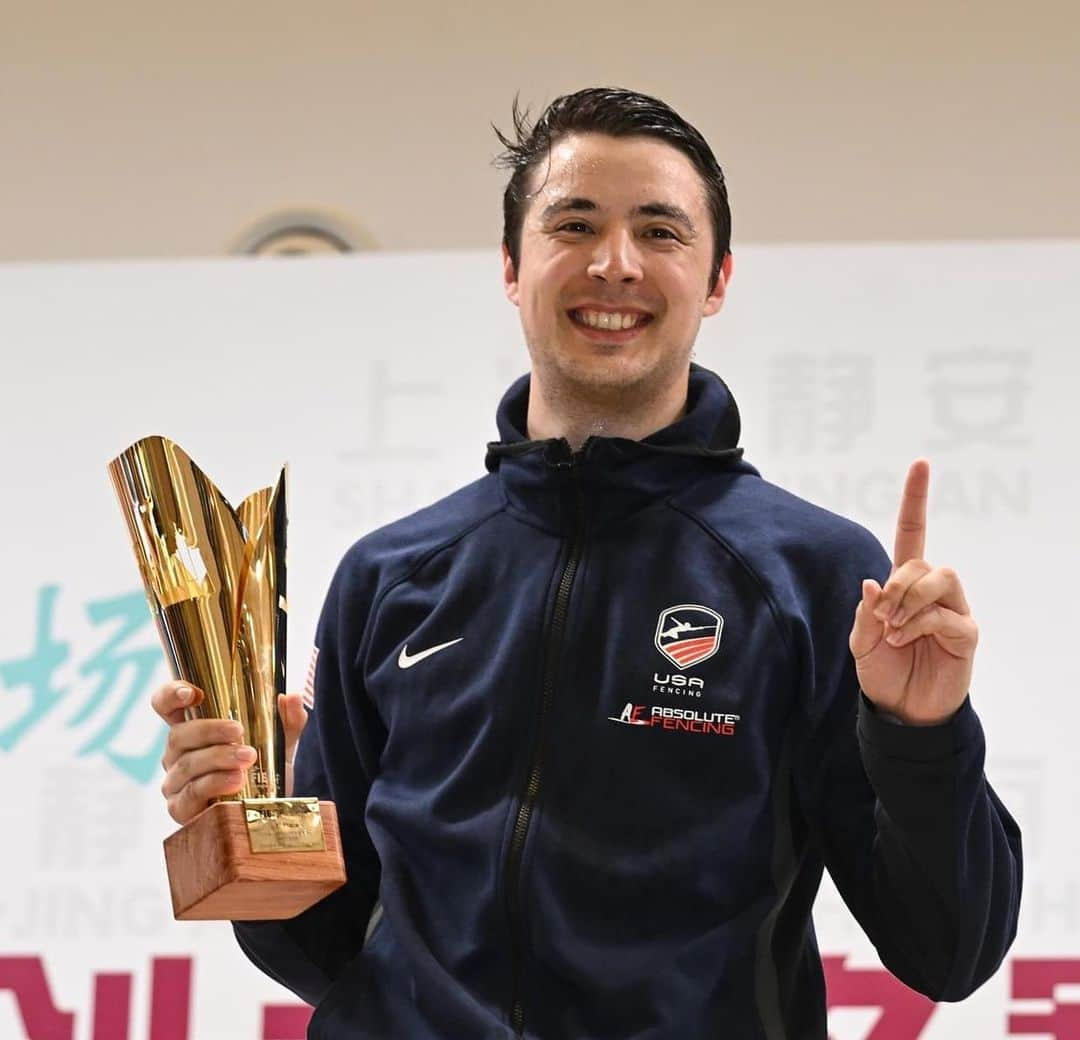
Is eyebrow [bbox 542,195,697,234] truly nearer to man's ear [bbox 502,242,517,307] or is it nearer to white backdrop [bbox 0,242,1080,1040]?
man's ear [bbox 502,242,517,307]

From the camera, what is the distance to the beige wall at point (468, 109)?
9.43 ft

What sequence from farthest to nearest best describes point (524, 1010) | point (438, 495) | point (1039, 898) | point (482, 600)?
point (438, 495)
point (1039, 898)
point (482, 600)
point (524, 1010)

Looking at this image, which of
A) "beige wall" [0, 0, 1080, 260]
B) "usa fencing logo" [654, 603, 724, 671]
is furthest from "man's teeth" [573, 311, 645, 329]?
"beige wall" [0, 0, 1080, 260]

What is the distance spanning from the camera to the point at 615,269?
153 cm

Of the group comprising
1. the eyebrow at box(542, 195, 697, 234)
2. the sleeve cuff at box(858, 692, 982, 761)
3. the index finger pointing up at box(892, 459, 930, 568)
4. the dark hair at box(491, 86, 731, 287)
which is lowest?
the sleeve cuff at box(858, 692, 982, 761)

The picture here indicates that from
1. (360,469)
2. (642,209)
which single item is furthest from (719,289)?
(360,469)

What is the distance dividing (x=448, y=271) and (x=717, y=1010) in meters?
1.56

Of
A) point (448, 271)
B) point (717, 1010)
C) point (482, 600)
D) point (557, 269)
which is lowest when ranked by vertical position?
point (717, 1010)

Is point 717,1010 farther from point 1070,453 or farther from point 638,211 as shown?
point 1070,453

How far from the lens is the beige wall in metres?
2.87

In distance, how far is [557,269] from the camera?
156 cm

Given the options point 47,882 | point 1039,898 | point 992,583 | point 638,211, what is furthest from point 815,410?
point 47,882

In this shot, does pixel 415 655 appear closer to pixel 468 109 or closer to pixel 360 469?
pixel 360 469

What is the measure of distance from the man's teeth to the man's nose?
31 mm
